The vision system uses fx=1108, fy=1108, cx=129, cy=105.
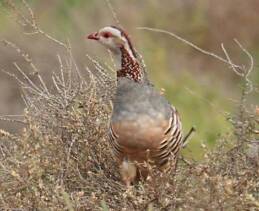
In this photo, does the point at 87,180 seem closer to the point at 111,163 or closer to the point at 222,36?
the point at 111,163

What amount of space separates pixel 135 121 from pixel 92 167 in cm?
30

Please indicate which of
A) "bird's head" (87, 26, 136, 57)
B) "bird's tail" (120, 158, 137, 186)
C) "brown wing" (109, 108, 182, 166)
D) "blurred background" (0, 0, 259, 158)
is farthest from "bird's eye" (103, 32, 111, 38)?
"blurred background" (0, 0, 259, 158)

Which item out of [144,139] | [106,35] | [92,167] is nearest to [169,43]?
[106,35]

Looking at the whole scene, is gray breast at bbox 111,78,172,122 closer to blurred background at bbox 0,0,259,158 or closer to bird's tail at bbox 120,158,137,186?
bird's tail at bbox 120,158,137,186

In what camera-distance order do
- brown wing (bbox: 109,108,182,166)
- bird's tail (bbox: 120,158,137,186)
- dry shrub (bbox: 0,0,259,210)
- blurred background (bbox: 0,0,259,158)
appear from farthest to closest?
blurred background (bbox: 0,0,259,158), bird's tail (bbox: 120,158,137,186), brown wing (bbox: 109,108,182,166), dry shrub (bbox: 0,0,259,210)

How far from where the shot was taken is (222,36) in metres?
12.2

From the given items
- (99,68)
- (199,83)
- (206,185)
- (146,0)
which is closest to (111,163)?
(99,68)

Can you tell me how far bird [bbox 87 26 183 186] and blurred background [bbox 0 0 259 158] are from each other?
376 cm

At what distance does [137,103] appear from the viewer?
4910mm

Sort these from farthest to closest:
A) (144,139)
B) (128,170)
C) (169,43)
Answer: (169,43)
(128,170)
(144,139)

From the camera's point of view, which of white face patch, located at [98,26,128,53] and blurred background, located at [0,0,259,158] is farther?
blurred background, located at [0,0,259,158]

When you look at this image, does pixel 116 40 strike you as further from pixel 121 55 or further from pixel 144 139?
pixel 144 139

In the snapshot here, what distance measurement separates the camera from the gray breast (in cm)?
482

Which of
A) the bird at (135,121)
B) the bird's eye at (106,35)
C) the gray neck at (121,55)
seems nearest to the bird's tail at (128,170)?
the bird at (135,121)
